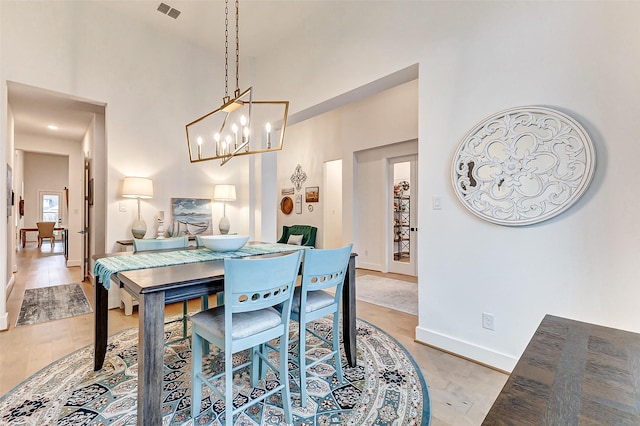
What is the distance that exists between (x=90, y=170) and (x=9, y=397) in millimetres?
3798

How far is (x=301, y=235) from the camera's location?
21.7ft

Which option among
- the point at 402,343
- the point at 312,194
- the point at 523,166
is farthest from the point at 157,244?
the point at 312,194

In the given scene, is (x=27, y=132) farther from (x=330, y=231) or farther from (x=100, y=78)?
(x=330, y=231)

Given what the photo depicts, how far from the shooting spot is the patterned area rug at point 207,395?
157cm

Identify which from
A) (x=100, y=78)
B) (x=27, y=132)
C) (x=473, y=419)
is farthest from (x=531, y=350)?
(x=27, y=132)

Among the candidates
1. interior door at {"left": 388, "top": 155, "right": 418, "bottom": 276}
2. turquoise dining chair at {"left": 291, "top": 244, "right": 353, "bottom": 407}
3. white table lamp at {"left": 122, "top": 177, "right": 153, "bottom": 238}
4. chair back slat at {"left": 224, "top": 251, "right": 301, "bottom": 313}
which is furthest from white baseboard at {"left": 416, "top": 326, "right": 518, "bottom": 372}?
white table lamp at {"left": 122, "top": 177, "right": 153, "bottom": 238}

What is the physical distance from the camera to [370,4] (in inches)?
114

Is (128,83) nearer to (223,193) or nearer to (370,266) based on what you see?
(223,193)

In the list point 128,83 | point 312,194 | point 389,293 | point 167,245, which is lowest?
→ point 389,293

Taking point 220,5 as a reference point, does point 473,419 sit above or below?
below

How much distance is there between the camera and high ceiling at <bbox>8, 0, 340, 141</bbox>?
3318mm

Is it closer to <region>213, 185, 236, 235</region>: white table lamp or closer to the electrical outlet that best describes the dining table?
the electrical outlet

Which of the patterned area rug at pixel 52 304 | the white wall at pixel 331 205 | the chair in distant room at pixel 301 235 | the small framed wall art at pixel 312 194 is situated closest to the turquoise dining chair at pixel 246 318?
the patterned area rug at pixel 52 304

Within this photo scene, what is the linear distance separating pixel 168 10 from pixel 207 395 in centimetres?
415
